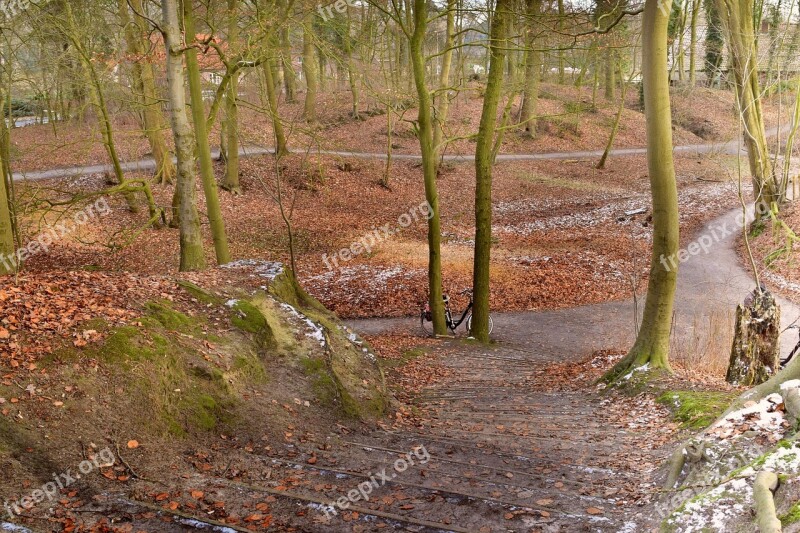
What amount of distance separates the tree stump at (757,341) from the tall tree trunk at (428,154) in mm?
5945

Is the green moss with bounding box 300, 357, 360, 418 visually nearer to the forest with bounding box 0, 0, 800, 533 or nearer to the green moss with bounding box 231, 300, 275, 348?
the forest with bounding box 0, 0, 800, 533

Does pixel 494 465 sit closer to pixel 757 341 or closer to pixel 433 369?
pixel 433 369

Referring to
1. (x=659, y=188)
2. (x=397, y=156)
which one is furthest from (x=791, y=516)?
(x=397, y=156)

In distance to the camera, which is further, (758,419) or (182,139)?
(182,139)

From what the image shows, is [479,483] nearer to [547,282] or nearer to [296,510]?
[296,510]

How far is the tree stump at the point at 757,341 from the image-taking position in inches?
364

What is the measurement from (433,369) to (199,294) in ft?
16.2

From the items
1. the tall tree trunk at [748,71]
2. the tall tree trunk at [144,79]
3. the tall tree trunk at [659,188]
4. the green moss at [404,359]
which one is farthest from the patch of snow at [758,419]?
the tall tree trunk at [144,79]

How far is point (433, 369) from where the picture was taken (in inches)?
449

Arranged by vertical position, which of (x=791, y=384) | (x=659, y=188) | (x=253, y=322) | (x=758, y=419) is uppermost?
(x=659, y=188)

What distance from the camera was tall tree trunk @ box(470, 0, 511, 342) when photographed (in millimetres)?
11969

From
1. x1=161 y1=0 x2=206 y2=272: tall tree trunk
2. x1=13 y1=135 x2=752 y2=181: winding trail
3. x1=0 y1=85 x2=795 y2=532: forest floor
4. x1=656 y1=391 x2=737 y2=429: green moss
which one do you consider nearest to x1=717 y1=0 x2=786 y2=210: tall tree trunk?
x1=0 y1=85 x2=795 y2=532: forest floor

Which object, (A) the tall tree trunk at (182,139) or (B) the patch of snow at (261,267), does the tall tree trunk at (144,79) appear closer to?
(A) the tall tree trunk at (182,139)

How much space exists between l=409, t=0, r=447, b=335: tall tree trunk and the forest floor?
103 centimetres
